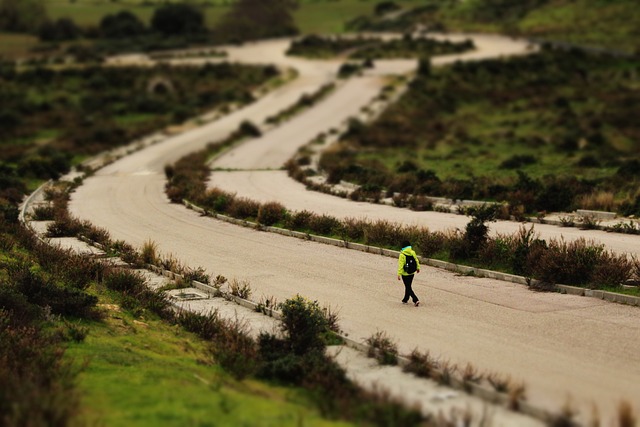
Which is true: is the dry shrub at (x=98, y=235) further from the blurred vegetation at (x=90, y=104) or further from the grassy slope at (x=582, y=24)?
the grassy slope at (x=582, y=24)

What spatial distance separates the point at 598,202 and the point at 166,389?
833 inches

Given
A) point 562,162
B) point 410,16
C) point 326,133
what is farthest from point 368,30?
point 562,162

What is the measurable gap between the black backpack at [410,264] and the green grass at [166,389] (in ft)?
15.5

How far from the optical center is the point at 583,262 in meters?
18.7

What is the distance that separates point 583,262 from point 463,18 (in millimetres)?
100267

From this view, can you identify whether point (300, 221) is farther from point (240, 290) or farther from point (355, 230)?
point (240, 290)

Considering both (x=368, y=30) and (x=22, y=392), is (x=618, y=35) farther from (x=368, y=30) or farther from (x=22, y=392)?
(x=22, y=392)

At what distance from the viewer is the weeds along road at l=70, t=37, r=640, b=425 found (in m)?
12.9

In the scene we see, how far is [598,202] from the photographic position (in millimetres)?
28984

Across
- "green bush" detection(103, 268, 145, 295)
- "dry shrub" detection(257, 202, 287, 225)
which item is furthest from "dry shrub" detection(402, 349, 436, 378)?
"dry shrub" detection(257, 202, 287, 225)

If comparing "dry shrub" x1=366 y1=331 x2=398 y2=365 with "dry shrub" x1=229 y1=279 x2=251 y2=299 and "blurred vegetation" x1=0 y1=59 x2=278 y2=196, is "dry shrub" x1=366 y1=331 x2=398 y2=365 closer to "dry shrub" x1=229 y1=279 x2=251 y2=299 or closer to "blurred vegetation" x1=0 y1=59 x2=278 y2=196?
"dry shrub" x1=229 y1=279 x2=251 y2=299

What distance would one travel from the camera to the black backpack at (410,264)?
1747 centimetres

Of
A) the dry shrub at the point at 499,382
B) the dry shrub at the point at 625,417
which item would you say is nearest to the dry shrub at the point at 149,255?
the dry shrub at the point at 499,382

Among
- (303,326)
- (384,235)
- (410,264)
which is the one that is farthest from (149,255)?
(303,326)
